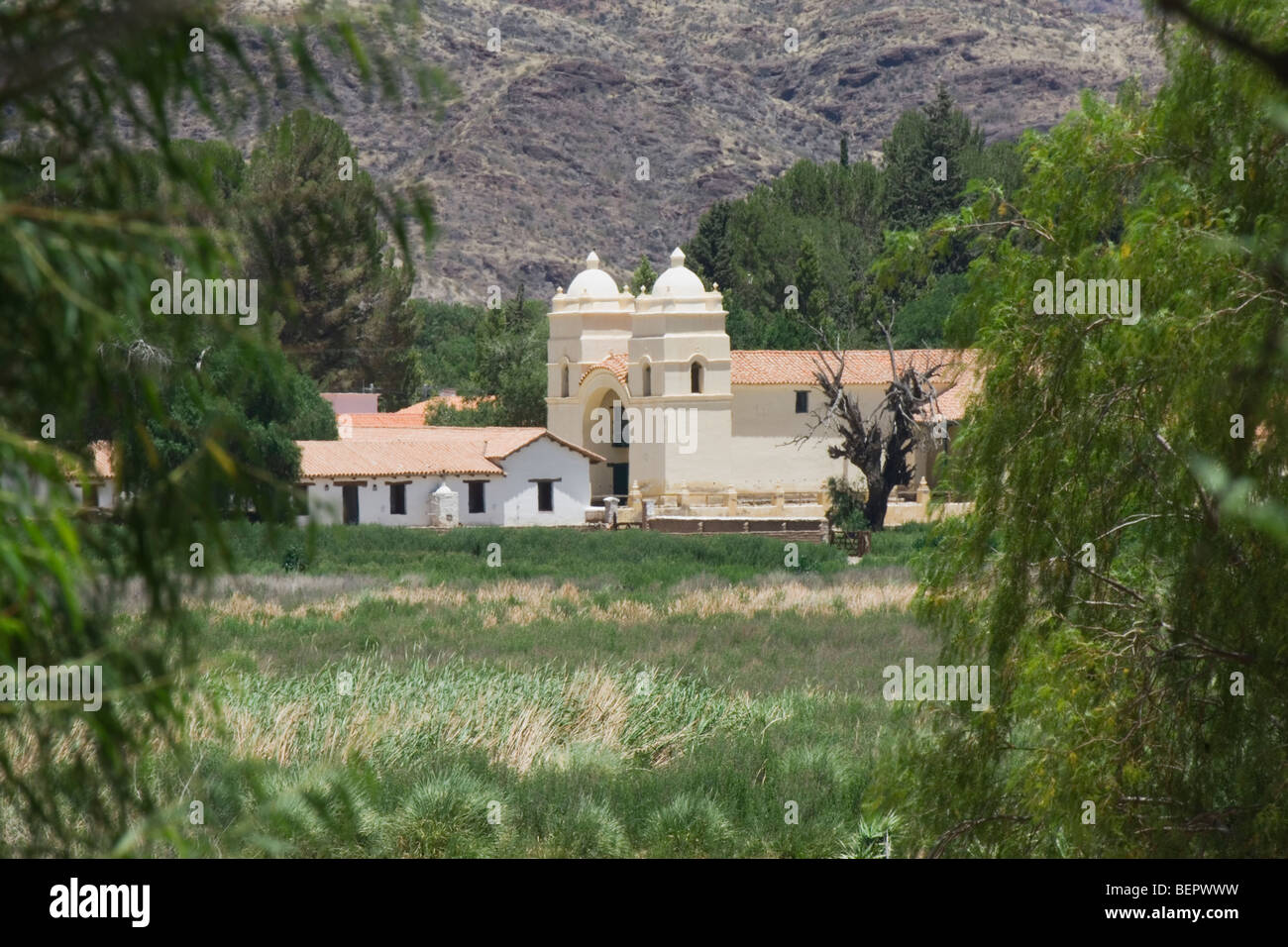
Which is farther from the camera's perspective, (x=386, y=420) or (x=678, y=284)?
(x=386, y=420)

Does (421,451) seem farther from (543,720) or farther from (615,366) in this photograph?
(543,720)

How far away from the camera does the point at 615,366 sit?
162ft

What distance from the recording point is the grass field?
10289 mm

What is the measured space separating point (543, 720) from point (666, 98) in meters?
120

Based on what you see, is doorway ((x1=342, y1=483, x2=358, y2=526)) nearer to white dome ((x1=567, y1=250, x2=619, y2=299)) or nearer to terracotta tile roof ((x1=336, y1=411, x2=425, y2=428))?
terracotta tile roof ((x1=336, y1=411, x2=425, y2=428))

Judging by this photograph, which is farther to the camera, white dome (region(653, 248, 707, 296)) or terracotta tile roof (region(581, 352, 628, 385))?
terracotta tile roof (region(581, 352, 628, 385))

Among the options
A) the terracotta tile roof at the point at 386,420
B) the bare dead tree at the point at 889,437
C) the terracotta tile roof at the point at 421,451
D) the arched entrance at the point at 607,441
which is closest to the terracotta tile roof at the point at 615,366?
the arched entrance at the point at 607,441

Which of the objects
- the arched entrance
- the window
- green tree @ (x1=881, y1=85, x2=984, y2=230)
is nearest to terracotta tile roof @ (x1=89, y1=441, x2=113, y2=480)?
the arched entrance

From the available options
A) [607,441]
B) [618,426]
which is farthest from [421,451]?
[618,426]

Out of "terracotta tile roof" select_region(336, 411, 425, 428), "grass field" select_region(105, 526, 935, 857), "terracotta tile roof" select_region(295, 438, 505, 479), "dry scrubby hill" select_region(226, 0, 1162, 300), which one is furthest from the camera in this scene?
"dry scrubby hill" select_region(226, 0, 1162, 300)

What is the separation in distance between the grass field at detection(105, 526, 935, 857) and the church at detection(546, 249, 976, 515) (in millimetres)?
19170

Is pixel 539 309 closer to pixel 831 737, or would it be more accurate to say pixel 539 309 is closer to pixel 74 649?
pixel 831 737
